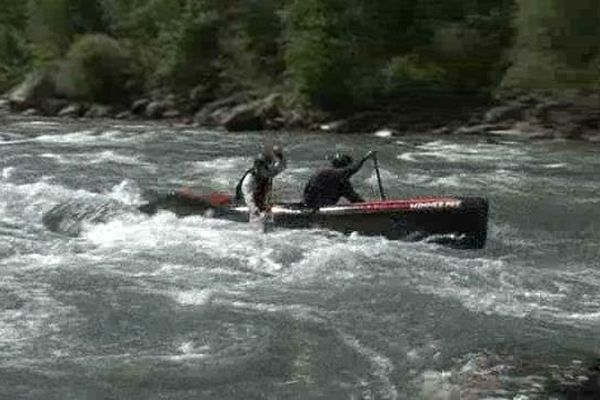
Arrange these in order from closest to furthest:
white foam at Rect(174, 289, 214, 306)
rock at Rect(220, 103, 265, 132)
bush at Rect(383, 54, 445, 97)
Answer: white foam at Rect(174, 289, 214, 306), rock at Rect(220, 103, 265, 132), bush at Rect(383, 54, 445, 97)

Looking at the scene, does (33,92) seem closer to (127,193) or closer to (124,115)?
(124,115)

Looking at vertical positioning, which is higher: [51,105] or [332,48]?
[332,48]

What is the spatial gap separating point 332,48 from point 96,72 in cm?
941

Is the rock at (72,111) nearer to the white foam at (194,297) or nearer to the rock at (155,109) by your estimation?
the rock at (155,109)

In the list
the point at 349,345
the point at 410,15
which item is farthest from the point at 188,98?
the point at 349,345

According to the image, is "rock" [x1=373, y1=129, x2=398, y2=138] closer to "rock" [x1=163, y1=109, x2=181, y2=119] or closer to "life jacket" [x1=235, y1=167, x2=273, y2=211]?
"rock" [x1=163, y1=109, x2=181, y2=119]

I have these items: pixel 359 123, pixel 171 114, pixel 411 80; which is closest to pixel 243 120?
pixel 359 123

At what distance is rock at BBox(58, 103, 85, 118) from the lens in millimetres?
37250

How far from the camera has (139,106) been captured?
123 feet

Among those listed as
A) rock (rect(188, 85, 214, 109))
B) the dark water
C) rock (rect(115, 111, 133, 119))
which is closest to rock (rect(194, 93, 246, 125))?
rock (rect(188, 85, 214, 109))

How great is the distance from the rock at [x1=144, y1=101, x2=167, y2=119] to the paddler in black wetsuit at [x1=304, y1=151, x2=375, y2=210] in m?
22.6

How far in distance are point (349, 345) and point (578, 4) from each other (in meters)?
19.9

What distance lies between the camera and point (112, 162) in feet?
77.4

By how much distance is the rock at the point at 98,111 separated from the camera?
37000 millimetres
